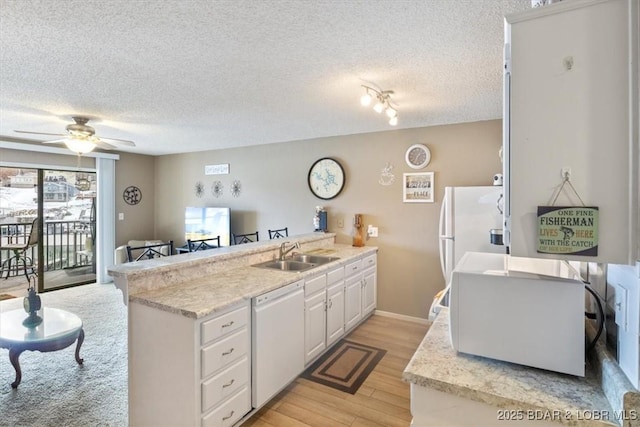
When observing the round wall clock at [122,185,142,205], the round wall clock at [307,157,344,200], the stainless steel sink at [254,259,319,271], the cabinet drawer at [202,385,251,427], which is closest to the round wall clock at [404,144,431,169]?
the round wall clock at [307,157,344,200]

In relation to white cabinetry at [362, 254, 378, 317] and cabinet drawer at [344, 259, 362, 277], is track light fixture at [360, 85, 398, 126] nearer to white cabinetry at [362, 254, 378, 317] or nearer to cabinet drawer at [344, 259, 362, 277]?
cabinet drawer at [344, 259, 362, 277]

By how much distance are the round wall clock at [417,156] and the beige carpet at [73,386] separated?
12.0 ft

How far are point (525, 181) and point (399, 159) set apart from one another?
321 centimetres

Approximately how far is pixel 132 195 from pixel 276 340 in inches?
201

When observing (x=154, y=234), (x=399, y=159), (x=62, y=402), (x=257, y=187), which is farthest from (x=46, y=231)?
(x=399, y=159)

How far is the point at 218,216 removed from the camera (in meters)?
5.30

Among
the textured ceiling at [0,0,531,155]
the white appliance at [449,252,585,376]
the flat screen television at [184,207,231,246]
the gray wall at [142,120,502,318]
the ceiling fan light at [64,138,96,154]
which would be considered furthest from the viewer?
the flat screen television at [184,207,231,246]

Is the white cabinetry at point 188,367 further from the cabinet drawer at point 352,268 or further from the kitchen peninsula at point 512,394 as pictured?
the cabinet drawer at point 352,268

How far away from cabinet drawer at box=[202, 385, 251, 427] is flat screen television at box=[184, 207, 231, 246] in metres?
3.37

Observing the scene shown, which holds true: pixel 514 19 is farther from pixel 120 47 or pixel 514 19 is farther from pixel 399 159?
pixel 399 159

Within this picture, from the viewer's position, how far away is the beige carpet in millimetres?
2158

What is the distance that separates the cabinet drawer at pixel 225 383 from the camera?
1.79 metres

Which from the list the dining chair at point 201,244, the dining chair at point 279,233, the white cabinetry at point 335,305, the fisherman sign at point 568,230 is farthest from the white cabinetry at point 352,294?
the fisherman sign at point 568,230

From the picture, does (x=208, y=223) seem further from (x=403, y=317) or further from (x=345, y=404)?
(x=345, y=404)
